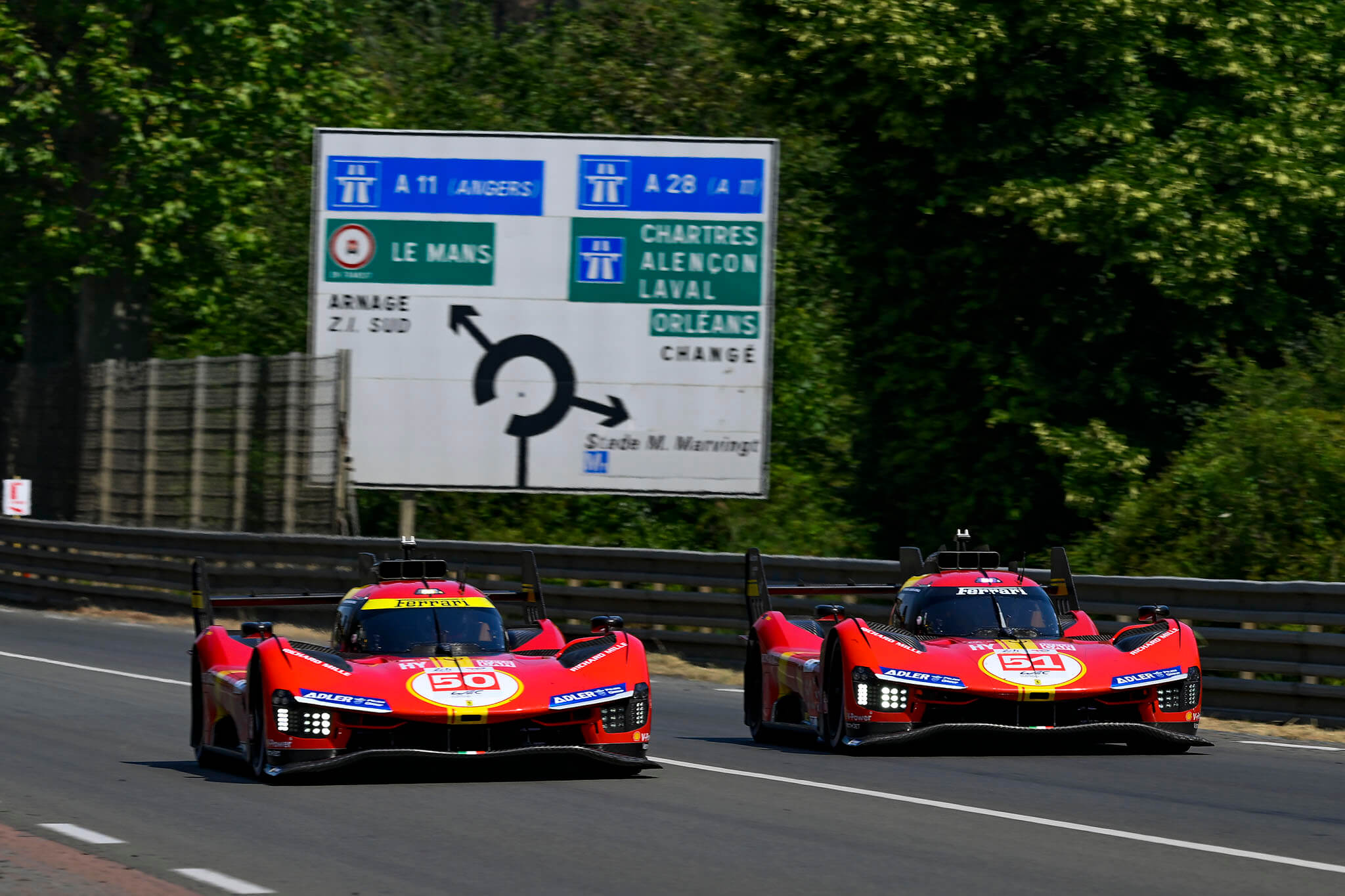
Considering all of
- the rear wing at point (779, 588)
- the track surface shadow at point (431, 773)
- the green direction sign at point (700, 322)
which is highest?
the green direction sign at point (700, 322)

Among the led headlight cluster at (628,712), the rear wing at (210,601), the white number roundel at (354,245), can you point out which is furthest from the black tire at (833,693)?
the white number roundel at (354,245)

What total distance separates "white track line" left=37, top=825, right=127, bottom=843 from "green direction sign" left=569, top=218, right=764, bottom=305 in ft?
52.3

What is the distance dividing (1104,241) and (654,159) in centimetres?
549

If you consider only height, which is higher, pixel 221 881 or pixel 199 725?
pixel 199 725

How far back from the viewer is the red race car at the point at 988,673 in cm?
1268

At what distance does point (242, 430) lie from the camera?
28719 mm

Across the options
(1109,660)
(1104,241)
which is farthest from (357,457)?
(1109,660)

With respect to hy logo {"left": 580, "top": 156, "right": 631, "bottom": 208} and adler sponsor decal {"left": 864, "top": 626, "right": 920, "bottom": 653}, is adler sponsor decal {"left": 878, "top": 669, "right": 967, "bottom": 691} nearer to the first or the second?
adler sponsor decal {"left": 864, "top": 626, "right": 920, "bottom": 653}

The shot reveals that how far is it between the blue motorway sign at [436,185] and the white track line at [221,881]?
57.8ft

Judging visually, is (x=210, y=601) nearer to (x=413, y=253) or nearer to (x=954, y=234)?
(x=413, y=253)

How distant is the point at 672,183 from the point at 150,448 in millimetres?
9987

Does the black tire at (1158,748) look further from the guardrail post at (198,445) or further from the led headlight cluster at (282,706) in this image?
the guardrail post at (198,445)

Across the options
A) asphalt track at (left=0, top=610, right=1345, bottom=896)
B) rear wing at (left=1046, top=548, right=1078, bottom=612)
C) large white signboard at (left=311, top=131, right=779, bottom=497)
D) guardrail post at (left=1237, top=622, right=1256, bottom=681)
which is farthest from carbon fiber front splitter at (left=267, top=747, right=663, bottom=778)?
large white signboard at (left=311, top=131, right=779, bottom=497)

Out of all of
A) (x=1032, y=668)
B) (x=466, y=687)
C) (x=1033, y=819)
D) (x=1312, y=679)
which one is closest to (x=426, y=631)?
(x=466, y=687)
